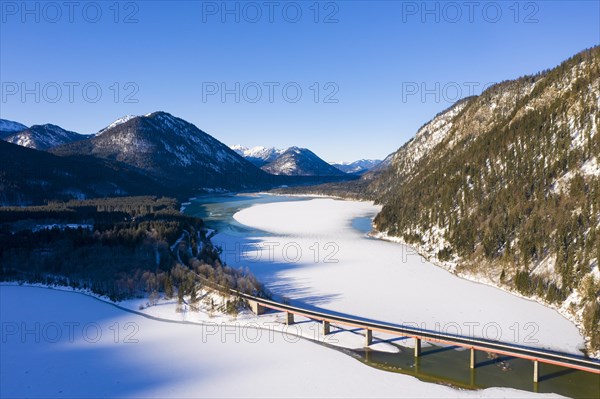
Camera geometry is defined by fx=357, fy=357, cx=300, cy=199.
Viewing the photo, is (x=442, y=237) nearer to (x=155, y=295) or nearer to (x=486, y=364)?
(x=486, y=364)

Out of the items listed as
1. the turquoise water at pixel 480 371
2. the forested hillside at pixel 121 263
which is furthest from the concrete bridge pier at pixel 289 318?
the turquoise water at pixel 480 371

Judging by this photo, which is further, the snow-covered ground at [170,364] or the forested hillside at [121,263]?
the forested hillside at [121,263]

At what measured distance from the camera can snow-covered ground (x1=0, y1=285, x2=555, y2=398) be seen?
22.8m

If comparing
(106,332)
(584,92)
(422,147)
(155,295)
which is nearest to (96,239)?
(155,295)

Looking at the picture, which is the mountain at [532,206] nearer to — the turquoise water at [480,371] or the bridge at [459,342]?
the bridge at [459,342]

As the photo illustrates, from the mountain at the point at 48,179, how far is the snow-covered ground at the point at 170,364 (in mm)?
119468

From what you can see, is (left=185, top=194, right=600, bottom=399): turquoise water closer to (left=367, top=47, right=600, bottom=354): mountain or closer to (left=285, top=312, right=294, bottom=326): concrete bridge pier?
(left=367, top=47, right=600, bottom=354): mountain

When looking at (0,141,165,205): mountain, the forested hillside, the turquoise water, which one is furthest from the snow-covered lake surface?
(0,141,165,205): mountain

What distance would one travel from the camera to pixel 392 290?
41.2 m

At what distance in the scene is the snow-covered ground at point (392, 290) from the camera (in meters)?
31.0

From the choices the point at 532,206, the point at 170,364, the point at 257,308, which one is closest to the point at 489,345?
the point at 257,308

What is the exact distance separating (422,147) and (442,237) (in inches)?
3875

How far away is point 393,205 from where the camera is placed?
273 feet

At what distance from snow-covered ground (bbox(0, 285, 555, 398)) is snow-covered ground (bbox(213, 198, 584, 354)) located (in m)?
8.69
